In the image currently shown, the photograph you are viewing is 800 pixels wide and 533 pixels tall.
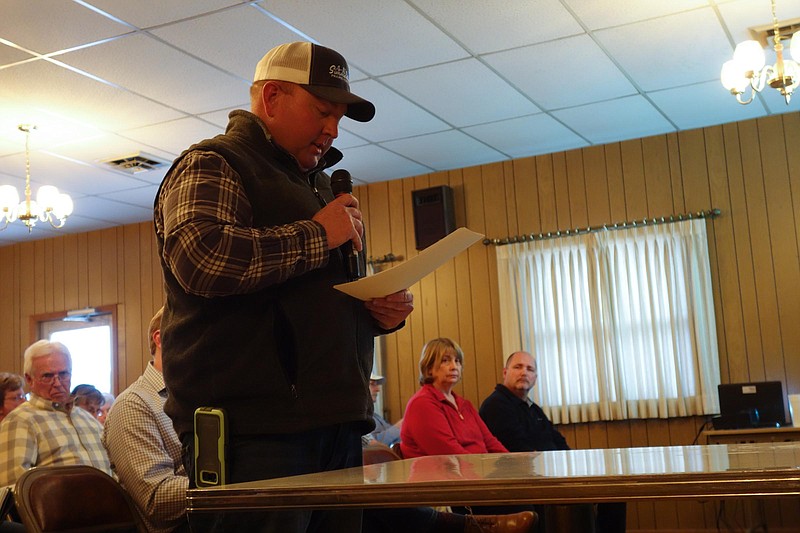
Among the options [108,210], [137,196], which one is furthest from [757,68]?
[108,210]

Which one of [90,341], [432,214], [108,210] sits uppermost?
[108,210]

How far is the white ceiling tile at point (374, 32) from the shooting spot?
4.07 m

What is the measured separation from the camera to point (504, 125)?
5.91 m

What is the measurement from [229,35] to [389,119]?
1.56 m

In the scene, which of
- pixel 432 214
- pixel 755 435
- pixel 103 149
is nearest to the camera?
pixel 755 435

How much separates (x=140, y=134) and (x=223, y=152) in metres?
4.36

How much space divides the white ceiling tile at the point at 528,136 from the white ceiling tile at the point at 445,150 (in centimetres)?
10

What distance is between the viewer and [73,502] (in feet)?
8.00

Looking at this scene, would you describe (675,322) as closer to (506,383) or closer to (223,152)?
(506,383)

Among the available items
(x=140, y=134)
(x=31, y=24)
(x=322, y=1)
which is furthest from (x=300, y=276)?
(x=140, y=134)

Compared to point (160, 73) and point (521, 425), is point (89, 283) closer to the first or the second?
point (160, 73)

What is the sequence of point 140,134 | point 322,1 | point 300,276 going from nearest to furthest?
point 300,276 < point 322,1 < point 140,134

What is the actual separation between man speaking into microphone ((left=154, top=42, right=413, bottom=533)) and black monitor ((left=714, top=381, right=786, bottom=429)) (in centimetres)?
436

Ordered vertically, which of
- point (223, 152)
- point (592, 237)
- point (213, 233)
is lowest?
point (213, 233)
